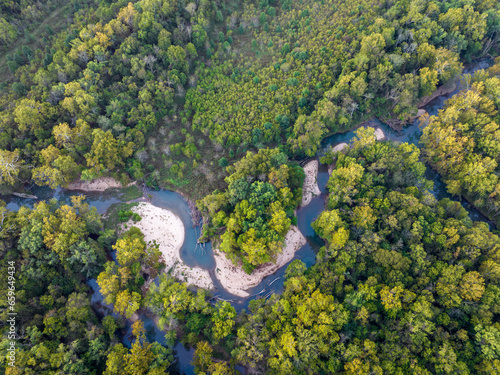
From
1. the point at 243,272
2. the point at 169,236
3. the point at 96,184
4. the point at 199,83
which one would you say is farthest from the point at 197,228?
the point at 199,83

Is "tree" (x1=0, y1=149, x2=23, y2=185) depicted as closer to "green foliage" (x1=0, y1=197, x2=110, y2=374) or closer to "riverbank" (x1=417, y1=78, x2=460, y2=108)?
"green foliage" (x1=0, y1=197, x2=110, y2=374)

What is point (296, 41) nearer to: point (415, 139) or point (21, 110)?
point (415, 139)

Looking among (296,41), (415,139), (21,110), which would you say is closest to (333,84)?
(296,41)

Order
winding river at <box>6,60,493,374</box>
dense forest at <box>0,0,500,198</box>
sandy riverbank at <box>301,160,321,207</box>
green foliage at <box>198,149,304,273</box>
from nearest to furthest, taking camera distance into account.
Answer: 1. green foliage at <box>198,149,304,273</box>
2. winding river at <box>6,60,493,374</box>
3. dense forest at <box>0,0,500,198</box>
4. sandy riverbank at <box>301,160,321,207</box>

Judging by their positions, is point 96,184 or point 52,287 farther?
point 96,184

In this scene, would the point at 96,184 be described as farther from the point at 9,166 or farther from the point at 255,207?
the point at 255,207

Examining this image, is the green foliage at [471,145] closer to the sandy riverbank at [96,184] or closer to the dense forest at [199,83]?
the dense forest at [199,83]

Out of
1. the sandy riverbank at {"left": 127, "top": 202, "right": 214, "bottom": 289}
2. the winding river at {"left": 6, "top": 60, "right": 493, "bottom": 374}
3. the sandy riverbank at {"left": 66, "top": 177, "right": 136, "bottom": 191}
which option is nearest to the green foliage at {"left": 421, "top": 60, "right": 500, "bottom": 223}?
the winding river at {"left": 6, "top": 60, "right": 493, "bottom": 374}
